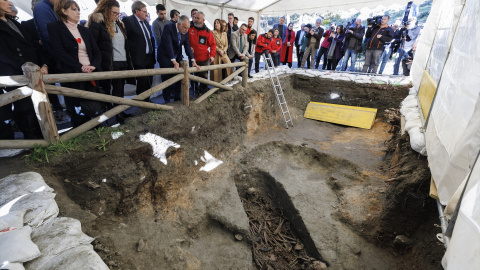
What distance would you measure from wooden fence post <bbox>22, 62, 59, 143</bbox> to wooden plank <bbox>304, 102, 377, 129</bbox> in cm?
764

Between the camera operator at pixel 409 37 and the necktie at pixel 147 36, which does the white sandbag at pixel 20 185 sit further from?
the camera operator at pixel 409 37

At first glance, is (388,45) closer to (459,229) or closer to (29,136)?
(459,229)

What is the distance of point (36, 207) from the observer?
230cm

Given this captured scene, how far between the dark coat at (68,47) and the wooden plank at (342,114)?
7085 millimetres

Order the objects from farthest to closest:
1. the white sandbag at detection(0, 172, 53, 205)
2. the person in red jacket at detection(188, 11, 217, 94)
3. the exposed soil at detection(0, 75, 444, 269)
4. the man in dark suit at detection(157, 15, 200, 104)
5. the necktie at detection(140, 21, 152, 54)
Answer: the person in red jacket at detection(188, 11, 217, 94) < the man in dark suit at detection(157, 15, 200, 104) < the necktie at detection(140, 21, 152, 54) < the exposed soil at detection(0, 75, 444, 269) < the white sandbag at detection(0, 172, 53, 205)

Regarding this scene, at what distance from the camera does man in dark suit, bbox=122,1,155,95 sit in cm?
450

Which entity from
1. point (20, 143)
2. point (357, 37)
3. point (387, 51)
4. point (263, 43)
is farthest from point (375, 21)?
point (20, 143)

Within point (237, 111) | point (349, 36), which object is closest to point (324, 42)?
point (349, 36)

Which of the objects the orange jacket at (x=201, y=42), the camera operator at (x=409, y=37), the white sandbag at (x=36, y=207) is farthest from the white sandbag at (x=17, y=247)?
the camera operator at (x=409, y=37)

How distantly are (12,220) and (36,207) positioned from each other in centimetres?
33

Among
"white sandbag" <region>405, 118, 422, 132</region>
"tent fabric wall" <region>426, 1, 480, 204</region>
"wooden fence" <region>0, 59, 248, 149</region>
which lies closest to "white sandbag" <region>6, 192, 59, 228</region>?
"wooden fence" <region>0, 59, 248, 149</region>

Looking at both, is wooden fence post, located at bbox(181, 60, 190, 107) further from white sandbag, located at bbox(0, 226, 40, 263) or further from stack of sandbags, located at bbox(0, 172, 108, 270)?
white sandbag, located at bbox(0, 226, 40, 263)

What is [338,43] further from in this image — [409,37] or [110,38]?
[110,38]

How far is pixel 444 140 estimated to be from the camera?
278cm
